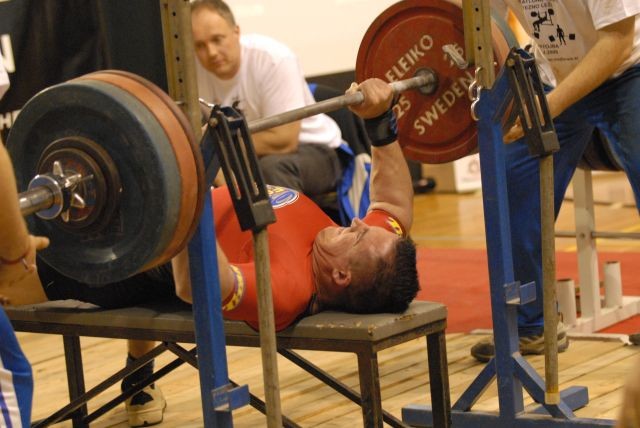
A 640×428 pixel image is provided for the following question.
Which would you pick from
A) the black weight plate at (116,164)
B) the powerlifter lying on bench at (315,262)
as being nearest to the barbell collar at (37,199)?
the black weight plate at (116,164)

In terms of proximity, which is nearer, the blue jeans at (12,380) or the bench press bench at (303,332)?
the blue jeans at (12,380)

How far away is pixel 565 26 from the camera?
10.7 ft

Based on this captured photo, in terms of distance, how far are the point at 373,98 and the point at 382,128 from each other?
4.5 inches

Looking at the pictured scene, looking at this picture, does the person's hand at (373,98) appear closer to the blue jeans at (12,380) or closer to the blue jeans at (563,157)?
the blue jeans at (563,157)

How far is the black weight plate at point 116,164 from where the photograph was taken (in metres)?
2.06

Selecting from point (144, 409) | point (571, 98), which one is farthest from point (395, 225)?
point (144, 409)

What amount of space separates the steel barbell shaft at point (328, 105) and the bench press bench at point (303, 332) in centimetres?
46

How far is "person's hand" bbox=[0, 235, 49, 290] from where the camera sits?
196 centimetres

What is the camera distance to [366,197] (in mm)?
4500

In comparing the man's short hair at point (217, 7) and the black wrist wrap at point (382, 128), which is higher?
the man's short hair at point (217, 7)

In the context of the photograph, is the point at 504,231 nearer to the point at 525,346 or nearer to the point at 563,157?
the point at 563,157

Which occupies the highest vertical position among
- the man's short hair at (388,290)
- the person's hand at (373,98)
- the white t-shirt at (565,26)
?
the white t-shirt at (565,26)

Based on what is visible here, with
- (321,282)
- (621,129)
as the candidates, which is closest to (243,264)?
(321,282)

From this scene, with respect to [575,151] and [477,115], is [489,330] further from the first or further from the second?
[477,115]
